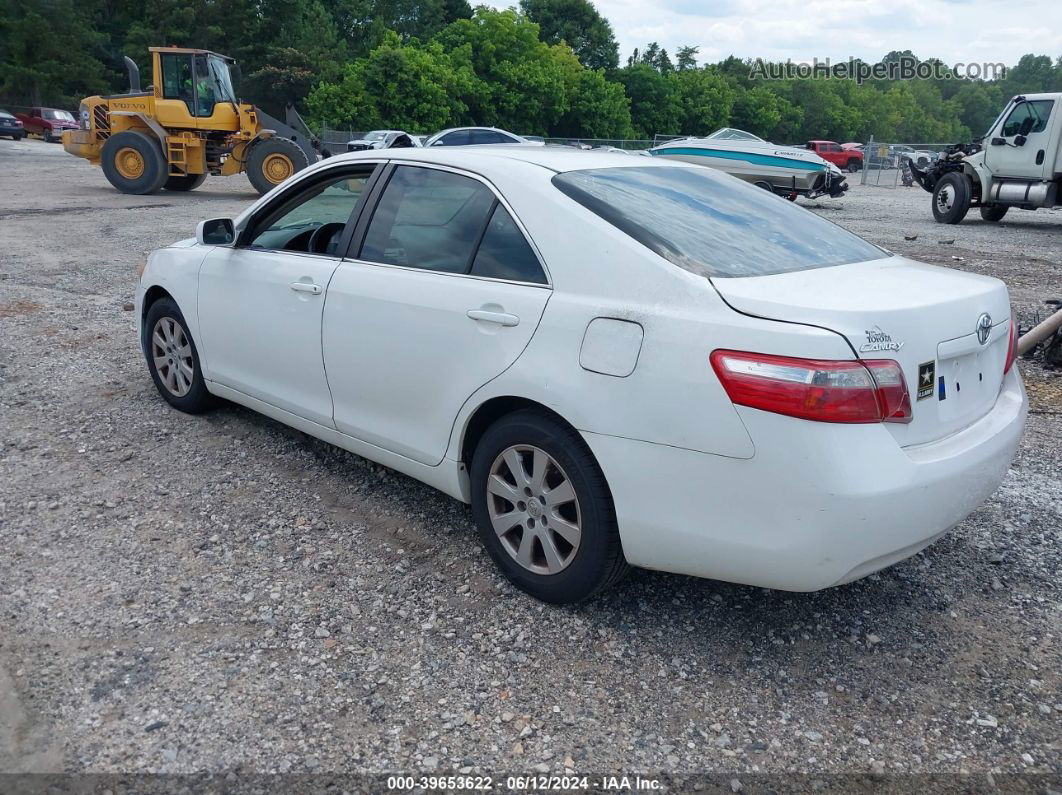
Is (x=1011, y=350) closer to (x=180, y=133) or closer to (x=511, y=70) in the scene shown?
(x=180, y=133)

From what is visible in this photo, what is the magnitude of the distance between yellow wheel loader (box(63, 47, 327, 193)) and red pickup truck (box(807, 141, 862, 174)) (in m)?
35.5

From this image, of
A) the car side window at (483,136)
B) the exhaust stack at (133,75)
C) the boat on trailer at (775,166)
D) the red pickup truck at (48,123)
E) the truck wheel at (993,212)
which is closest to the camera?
the truck wheel at (993,212)

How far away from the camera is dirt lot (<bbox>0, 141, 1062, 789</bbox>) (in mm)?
2604

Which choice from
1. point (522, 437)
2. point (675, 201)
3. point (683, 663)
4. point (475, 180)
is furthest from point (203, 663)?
point (675, 201)

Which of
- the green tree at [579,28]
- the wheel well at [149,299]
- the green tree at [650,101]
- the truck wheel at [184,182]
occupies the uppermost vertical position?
the green tree at [579,28]

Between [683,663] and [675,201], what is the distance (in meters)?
1.70

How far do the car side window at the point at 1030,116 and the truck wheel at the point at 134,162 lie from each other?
54.4ft

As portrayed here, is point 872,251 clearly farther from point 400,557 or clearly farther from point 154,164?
point 154,164

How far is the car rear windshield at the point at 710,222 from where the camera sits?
10.0 feet

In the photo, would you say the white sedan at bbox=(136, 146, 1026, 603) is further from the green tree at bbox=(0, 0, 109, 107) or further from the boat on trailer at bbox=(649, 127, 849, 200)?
the green tree at bbox=(0, 0, 109, 107)

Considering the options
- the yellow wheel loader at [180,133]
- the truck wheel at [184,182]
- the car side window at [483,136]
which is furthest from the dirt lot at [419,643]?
the car side window at [483,136]

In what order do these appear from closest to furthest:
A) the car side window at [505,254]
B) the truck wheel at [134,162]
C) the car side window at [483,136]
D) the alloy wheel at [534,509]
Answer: the alloy wheel at [534,509] → the car side window at [505,254] → the truck wheel at [134,162] → the car side window at [483,136]

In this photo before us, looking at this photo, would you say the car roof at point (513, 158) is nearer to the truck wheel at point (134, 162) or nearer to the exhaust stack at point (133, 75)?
the truck wheel at point (134, 162)

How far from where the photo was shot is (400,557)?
12.1ft
